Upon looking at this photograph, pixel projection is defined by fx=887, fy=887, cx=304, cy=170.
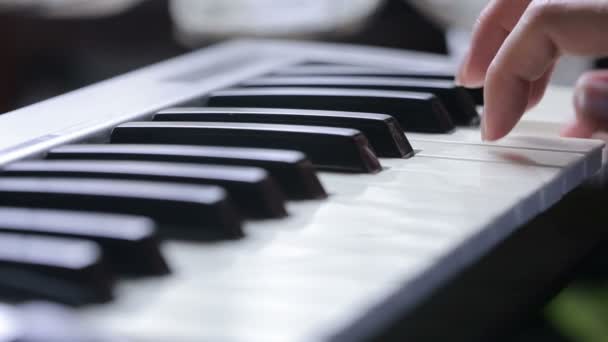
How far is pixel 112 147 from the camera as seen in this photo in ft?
2.46

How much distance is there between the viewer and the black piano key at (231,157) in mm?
660

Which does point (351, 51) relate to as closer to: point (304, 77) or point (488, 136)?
point (304, 77)

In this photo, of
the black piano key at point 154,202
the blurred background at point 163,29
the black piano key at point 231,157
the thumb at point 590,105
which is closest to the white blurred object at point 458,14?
the blurred background at point 163,29

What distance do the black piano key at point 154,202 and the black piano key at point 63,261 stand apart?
0.07 m

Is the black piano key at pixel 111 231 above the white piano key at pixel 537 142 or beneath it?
above

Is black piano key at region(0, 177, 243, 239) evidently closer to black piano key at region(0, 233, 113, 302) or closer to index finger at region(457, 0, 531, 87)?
black piano key at region(0, 233, 113, 302)

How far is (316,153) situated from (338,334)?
0.35 metres

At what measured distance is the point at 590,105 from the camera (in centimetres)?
95

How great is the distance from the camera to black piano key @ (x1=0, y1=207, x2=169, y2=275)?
0.52m

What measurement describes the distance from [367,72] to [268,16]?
118 cm

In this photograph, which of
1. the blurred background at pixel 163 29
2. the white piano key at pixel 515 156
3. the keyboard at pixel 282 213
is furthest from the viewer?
the blurred background at pixel 163 29

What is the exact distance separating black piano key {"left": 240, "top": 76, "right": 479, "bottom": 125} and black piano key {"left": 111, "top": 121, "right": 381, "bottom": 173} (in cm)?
21

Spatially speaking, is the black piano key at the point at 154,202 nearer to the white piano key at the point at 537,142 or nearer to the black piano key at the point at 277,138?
the black piano key at the point at 277,138

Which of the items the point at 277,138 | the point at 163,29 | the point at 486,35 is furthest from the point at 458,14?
the point at 277,138
